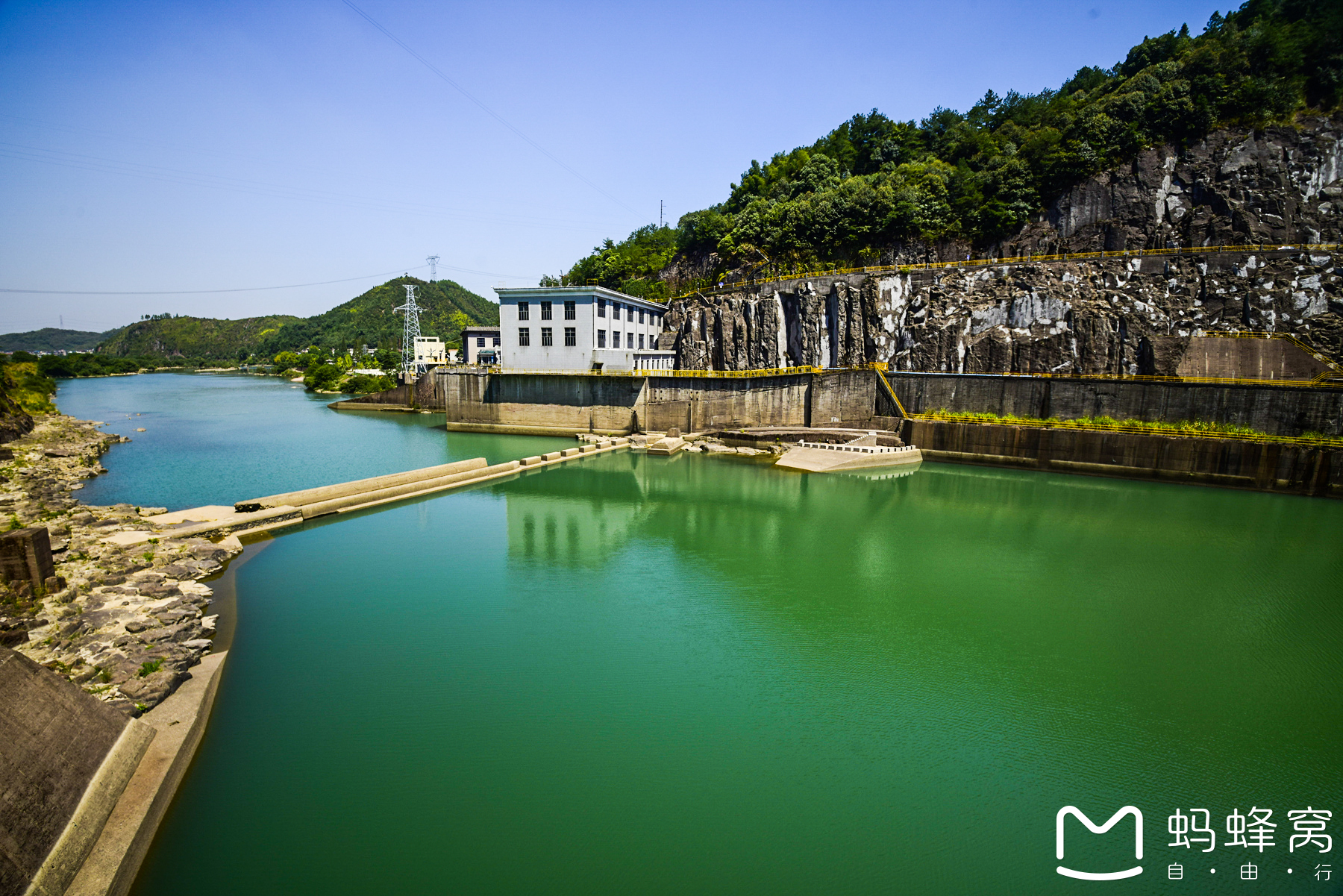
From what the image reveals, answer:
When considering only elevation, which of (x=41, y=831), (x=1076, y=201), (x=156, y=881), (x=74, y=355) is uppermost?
(x=1076, y=201)

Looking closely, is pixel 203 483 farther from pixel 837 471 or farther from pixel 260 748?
pixel 837 471

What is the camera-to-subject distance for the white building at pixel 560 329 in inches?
1390

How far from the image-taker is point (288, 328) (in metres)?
135

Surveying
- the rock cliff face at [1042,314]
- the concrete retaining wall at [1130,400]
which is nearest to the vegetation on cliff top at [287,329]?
the rock cliff face at [1042,314]

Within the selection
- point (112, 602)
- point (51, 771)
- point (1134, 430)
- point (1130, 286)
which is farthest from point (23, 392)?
point (1130, 286)

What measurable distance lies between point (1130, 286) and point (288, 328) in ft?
506

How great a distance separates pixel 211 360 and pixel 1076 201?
170955 mm

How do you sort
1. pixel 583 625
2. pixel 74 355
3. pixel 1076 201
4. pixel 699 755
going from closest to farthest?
pixel 699 755 < pixel 583 625 < pixel 1076 201 < pixel 74 355

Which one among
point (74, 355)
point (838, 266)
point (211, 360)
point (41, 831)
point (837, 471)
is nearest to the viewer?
point (41, 831)

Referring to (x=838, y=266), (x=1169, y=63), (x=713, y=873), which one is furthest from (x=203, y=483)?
(x=1169, y=63)

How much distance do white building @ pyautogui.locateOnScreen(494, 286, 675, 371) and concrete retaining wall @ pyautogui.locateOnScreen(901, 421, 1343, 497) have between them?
18154 millimetres

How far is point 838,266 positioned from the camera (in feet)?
144

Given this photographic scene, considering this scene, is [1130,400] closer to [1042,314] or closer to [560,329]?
[1042,314]

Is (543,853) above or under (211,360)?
under
